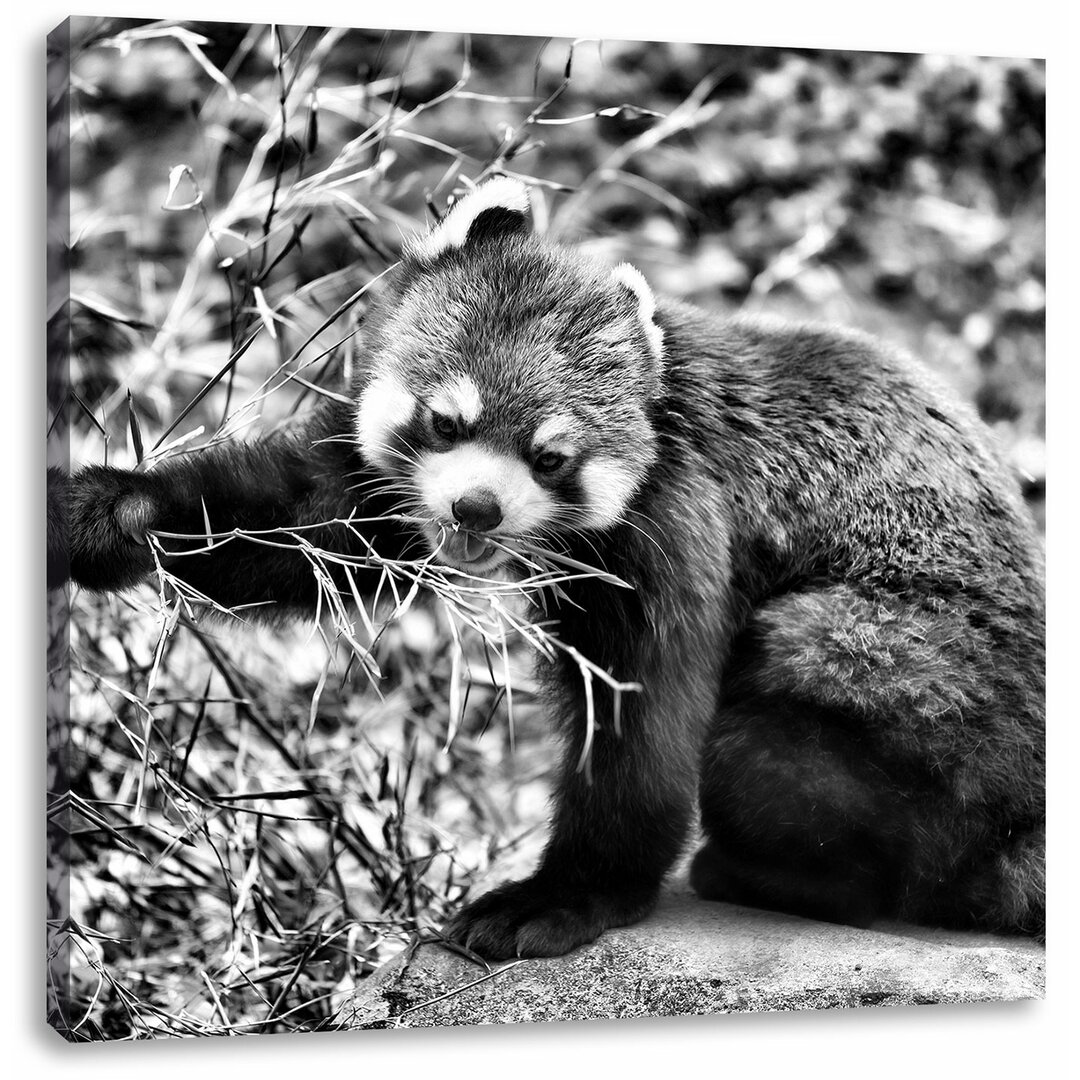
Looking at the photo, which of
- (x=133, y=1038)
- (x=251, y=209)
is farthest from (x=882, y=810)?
(x=251, y=209)

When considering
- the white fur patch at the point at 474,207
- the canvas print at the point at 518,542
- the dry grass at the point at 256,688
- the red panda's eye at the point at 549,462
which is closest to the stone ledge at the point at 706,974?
the canvas print at the point at 518,542

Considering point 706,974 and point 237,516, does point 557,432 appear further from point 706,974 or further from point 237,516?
point 706,974

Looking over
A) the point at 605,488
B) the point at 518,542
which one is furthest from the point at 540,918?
the point at 605,488

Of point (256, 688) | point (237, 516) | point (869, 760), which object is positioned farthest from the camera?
point (256, 688)

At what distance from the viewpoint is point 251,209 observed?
3.05 meters

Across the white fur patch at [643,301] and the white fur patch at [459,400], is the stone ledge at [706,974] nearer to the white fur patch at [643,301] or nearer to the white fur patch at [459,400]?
the white fur patch at [459,400]

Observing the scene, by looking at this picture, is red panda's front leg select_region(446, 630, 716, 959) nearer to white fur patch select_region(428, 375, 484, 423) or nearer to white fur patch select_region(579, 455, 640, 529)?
white fur patch select_region(579, 455, 640, 529)

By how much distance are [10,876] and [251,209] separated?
1.44m

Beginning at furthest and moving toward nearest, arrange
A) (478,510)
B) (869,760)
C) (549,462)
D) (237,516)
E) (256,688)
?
(256,688)
(869,760)
(237,516)
(549,462)
(478,510)

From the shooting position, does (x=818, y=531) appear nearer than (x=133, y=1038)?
No

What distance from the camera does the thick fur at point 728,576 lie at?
9.64 ft

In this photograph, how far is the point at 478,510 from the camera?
276 centimetres

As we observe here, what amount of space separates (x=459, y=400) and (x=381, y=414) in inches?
7.3

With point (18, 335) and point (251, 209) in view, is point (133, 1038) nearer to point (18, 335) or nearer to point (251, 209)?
point (18, 335)
